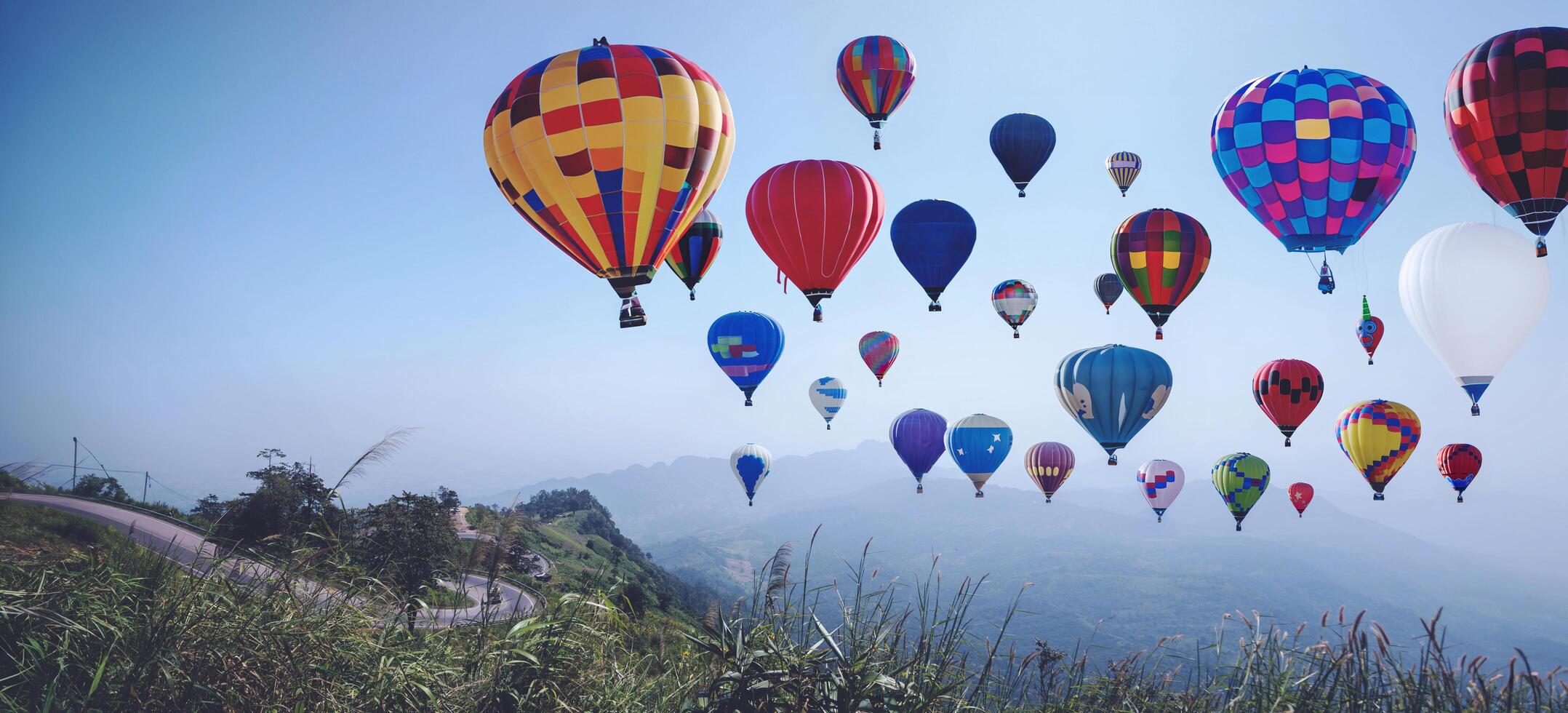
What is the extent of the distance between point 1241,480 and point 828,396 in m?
24.1

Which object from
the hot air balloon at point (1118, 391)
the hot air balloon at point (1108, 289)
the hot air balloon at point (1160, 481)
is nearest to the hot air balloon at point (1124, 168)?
the hot air balloon at point (1108, 289)

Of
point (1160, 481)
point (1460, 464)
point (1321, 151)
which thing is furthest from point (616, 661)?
point (1160, 481)

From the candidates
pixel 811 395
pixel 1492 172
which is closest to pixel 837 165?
pixel 1492 172

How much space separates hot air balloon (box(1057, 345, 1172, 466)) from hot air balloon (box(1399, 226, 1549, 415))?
347 inches

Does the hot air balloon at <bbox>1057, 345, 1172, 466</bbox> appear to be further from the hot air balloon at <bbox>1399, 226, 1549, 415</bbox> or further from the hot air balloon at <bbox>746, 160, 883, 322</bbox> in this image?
the hot air balloon at <bbox>746, 160, 883, 322</bbox>

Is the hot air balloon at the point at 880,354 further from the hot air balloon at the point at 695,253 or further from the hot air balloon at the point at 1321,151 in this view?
the hot air balloon at the point at 1321,151

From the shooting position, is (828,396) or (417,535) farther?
(828,396)

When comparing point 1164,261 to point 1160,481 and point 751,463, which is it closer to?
point 1160,481

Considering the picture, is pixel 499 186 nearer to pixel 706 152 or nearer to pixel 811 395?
pixel 706 152

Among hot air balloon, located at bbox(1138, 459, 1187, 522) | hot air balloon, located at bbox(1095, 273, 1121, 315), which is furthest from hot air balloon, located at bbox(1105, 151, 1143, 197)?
hot air balloon, located at bbox(1138, 459, 1187, 522)

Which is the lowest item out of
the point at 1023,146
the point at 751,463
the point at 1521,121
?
the point at 751,463

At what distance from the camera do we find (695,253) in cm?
3066

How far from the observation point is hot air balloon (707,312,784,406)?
127ft

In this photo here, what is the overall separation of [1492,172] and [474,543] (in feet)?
91.6
